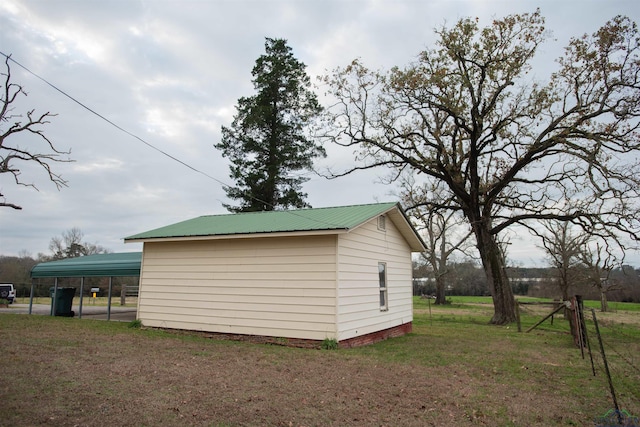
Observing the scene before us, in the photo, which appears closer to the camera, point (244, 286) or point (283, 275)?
point (283, 275)

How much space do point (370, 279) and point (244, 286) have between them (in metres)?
3.64

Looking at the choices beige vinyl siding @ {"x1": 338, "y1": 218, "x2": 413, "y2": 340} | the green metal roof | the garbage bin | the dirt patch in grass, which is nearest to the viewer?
the dirt patch in grass

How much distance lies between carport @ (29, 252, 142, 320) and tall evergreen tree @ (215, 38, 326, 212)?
36.0ft

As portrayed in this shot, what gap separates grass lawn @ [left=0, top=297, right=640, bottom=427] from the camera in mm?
5301

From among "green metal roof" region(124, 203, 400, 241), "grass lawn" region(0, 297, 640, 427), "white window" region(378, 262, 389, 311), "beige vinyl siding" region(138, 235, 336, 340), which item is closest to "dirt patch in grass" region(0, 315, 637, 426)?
"grass lawn" region(0, 297, 640, 427)

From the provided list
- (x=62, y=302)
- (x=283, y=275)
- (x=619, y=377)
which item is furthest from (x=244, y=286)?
(x=62, y=302)

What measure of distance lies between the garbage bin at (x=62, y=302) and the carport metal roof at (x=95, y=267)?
2.71 ft

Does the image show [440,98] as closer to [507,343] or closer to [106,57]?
[507,343]

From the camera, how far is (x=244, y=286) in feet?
37.8

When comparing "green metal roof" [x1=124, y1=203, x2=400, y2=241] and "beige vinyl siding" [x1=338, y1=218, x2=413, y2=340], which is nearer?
"beige vinyl siding" [x1=338, y1=218, x2=413, y2=340]

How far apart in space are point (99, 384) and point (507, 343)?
11413mm

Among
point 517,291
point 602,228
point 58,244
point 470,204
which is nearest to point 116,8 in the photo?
point 470,204

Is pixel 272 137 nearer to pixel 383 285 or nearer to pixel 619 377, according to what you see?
pixel 383 285

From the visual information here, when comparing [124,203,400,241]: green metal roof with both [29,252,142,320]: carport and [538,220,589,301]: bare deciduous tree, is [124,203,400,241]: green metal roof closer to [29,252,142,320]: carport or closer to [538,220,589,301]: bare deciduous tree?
[29,252,142,320]: carport
